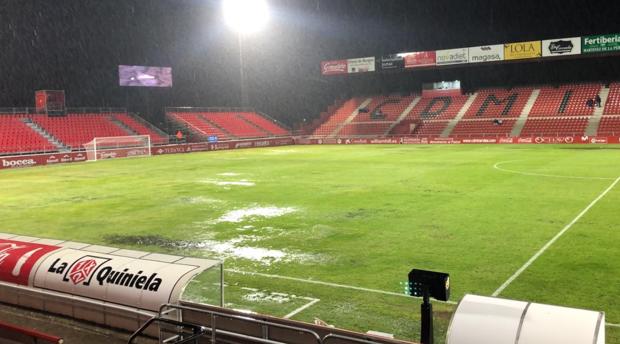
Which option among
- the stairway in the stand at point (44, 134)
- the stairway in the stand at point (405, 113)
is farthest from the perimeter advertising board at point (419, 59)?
the stairway in the stand at point (44, 134)

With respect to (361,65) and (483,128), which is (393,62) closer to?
(361,65)

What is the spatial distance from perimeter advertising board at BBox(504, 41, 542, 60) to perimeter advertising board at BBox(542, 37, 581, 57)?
0.62 meters

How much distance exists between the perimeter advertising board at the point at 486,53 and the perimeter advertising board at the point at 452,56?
600 millimetres

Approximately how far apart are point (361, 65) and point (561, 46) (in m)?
20.8

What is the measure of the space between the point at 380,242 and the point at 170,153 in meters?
37.8

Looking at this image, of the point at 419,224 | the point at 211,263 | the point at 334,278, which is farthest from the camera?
the point at 419,224

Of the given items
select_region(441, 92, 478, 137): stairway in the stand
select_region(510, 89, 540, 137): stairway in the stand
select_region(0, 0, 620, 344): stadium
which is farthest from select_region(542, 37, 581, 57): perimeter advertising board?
select_region(441, 92, 478, 137): stairway in the stand

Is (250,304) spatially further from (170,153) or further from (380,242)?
(170,153)

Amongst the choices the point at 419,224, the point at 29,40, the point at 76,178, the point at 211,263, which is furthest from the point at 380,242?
the point at 29,40

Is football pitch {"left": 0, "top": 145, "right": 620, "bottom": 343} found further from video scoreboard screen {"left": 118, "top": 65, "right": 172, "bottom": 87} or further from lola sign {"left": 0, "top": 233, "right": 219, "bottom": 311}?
video scoreboard screen {"left": 118, "top": 65, "right": 172, "bottom": 87}

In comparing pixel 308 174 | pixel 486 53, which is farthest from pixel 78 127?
pixel 486 53

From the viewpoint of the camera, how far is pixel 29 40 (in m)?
39.0

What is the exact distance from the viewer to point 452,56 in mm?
55281

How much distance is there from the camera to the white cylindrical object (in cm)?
410
